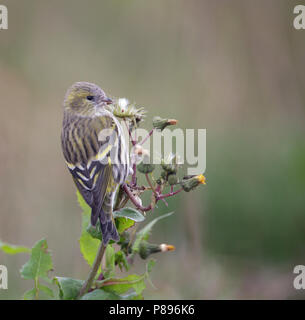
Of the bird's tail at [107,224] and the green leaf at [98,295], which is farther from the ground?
the bird's tail at [107,224]

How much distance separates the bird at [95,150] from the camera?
10.7ft

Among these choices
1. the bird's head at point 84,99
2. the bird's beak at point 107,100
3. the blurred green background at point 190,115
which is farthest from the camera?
the blurred green background at point 190,115

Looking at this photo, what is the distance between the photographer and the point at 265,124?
6.51 metres

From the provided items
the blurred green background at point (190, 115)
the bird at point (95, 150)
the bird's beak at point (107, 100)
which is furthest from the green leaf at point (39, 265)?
the blurred green background at point (190, 115)

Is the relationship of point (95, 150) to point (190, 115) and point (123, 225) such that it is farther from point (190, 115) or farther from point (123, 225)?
point (190, 115)

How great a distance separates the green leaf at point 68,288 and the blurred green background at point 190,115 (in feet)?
7.62

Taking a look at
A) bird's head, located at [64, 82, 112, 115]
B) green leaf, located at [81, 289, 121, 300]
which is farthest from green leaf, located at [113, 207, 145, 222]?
bird's head, located at [64, 82, 112, 115]

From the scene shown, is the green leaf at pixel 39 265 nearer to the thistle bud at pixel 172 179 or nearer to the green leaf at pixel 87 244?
the green leaf at pixel 87 244

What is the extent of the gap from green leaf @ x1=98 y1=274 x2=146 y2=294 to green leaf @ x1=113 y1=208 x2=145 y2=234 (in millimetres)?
310

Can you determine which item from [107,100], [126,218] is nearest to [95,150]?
[107,100]

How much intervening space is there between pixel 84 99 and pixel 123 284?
204 centimetres

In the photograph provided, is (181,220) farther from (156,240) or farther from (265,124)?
(265,124)
